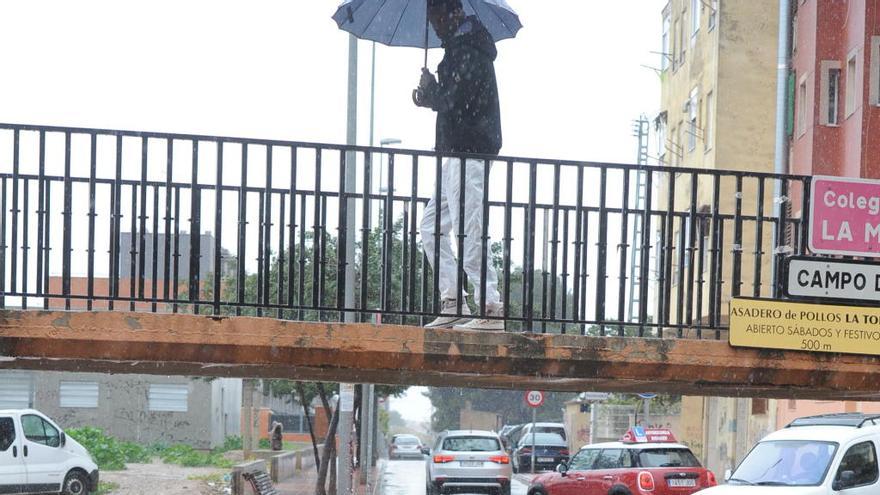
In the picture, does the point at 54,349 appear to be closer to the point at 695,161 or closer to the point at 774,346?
the point at 774,346

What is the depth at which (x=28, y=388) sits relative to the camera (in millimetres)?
51688

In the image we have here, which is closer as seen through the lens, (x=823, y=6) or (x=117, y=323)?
(x=117, y=323)

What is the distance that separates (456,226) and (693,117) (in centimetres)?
3118

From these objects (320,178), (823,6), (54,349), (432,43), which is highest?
(823,6)

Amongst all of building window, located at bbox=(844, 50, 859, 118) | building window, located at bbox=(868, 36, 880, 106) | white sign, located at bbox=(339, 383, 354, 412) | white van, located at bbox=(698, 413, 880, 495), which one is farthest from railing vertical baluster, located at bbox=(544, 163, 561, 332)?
building window, located at bbox=(844, 50, 859, 118)

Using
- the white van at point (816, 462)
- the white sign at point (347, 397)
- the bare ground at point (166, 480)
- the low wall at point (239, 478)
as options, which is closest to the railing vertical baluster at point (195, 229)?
the white van at point (816, 462)

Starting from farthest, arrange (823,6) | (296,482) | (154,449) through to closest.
Result: (154,449) < (296,482) < (823,6)

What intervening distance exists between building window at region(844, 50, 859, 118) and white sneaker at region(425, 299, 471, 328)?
20.9 meters

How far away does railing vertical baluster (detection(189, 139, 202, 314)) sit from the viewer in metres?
8.55

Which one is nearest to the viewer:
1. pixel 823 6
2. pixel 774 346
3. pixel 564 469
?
pixel 774 346

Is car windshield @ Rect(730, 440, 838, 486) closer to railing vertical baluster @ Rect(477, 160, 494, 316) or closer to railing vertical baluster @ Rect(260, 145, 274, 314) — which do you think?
railing vertical baluster @ Rect(477, 160, 494, 316)

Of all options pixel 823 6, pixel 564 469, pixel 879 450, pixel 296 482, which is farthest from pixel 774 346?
pixel 296 482

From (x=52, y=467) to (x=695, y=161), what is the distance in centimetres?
2066

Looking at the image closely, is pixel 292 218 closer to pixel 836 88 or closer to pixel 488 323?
pixel 488 323
